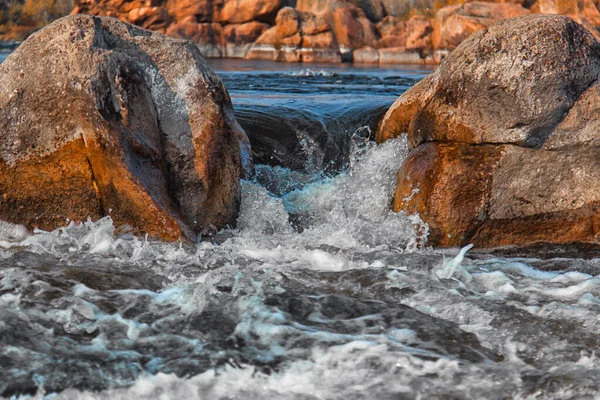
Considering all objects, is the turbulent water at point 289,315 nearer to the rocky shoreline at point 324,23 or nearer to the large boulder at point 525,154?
the large boulder at point 525,154

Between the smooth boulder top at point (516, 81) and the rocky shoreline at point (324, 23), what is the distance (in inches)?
1180

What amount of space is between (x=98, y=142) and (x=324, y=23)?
3277cm

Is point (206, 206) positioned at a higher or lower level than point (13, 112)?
lower

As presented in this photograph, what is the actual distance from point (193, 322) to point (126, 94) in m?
1.96

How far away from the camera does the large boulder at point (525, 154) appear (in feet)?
16.7

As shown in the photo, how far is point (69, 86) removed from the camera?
4.76 m

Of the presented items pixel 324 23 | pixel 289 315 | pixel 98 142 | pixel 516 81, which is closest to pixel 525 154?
pixel 516 81

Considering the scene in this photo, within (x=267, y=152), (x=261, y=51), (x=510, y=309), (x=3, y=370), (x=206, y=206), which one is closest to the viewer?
(x=3, y=370)

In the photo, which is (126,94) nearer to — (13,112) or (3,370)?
(13,112)

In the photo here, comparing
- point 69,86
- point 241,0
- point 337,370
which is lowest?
point 337,370

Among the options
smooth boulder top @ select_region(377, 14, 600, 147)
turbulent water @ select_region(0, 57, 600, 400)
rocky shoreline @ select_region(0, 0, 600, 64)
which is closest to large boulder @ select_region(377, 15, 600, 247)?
smooth boulder top @ select_region(377, 14, 600, 147)

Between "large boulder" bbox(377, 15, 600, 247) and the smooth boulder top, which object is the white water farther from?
the smooth boulder top

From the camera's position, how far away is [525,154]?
16.8 ft

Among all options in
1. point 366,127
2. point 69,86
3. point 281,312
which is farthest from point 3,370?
point 366,127
